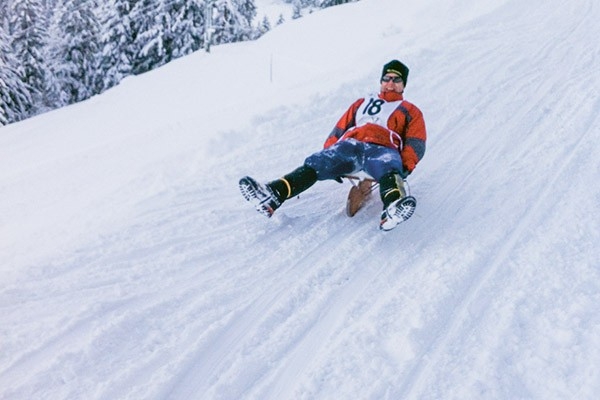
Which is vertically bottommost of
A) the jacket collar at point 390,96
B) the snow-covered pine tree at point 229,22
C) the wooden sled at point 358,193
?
the snow-covered pine tree at point 229,22

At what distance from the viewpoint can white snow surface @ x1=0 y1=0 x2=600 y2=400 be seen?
7.50 feet

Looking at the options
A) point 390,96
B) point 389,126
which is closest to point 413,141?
point 389,126

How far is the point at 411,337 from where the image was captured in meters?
2.48

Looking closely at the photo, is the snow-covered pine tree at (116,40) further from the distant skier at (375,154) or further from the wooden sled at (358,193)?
the wooden sled at (358,193)

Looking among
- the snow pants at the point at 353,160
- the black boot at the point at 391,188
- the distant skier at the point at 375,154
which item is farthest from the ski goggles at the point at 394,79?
the black boot at the point at 391,188

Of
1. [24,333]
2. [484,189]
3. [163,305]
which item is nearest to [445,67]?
[484,189]

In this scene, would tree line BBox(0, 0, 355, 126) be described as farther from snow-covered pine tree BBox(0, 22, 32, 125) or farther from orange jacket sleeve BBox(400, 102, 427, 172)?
orange jacket sleeve BBox(400, 102, 427, 172)

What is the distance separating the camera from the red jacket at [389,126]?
384 cm

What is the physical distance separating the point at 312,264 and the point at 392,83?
1809mm

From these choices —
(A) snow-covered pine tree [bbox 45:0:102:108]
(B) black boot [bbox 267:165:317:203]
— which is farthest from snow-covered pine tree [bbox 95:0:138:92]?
(B) black boot [bbox 267:165:317:203]

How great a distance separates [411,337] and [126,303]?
1.53 metres

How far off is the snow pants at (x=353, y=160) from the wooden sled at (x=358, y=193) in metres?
0.09

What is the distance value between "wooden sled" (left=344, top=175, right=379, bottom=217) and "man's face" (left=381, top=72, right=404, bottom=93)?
81 cm

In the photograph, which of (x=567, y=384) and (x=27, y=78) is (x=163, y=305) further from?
(x=27, y=78)
